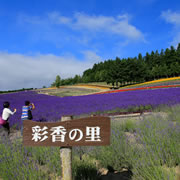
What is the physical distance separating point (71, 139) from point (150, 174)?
1.22 metres

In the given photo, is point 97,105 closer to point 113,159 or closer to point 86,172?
point 113,159

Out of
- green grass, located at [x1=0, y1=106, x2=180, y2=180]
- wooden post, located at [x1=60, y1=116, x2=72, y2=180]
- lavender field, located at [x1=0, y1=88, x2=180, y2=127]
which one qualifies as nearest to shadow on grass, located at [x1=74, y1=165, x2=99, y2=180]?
green grass, located at [x1=0, y1=106, x2=180, y2=180]

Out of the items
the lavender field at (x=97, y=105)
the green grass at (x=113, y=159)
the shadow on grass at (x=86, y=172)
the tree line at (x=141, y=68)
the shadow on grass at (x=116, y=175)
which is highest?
the tree line at (x=141, y=68)

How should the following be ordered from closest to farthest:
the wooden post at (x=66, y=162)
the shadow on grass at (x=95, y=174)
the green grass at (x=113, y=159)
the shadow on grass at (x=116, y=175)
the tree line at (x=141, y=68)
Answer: the wooden post at (x=66, y=162)
the green grass at (x=113, y=159)
the shadow on grass at (x=95, y=174)
the shadow on grass at (x=116, y=175)
the tree line at (x=141, y=68)

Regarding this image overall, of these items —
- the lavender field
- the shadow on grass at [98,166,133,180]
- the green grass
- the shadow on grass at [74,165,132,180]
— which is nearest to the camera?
the green grass

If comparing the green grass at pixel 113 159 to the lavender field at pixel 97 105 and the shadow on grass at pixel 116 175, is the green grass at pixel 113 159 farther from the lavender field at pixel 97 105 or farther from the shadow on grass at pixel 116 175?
the lavender field at pixel 97 105

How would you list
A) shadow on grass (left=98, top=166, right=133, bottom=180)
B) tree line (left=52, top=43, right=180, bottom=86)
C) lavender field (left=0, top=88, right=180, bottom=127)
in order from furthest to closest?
tree line (left=52, top=43, right=180, bottom=86)
lavender field (left=0, top=88, right=180, bottom=127)
shadow on grass (left=98, top=166, right=133, bottom=180)

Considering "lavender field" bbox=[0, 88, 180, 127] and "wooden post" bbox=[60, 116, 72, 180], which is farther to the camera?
"lavender field" bbox=[0, 88, 180, 127]

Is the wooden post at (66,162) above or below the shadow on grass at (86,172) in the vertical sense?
above

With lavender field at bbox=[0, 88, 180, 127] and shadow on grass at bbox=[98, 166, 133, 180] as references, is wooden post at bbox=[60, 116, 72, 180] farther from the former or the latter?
lavender field at bbox=[0, 88, 180, 127]

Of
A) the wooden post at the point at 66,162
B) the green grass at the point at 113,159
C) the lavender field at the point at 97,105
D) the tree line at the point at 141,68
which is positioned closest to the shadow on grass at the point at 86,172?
the green grass at the point at 113,159

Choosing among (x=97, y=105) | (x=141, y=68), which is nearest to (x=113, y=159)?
(x=97, y=105)

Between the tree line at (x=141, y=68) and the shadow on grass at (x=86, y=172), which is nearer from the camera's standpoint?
the shadow on grass at (x=86, y=172)

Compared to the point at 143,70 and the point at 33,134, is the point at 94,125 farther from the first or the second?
the point at 143,70
